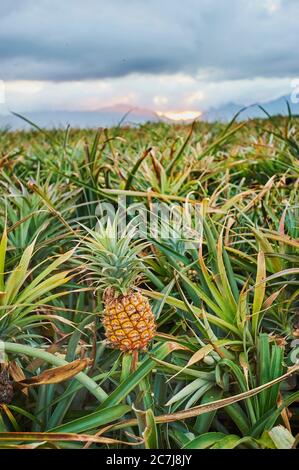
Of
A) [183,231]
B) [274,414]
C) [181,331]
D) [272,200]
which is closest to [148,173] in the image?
[272,200]

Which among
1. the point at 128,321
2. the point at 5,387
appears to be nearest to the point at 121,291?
the point at 128,321

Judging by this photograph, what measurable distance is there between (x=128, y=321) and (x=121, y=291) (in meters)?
0.04

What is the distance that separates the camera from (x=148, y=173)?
1.65 metres

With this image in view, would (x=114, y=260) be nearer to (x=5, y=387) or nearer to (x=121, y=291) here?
(x=121, y=291)

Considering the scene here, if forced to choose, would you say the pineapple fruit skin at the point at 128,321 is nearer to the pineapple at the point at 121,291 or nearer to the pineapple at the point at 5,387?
the pineapple at the point at 121,291

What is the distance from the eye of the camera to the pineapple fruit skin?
2.76 ft

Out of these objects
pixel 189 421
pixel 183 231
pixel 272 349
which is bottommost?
pixel 189 421

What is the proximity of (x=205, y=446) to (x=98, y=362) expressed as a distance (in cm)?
24

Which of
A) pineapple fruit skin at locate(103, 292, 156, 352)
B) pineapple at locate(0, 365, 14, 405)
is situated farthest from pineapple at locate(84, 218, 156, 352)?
pineapple at locate(0, 365, 14, 405)

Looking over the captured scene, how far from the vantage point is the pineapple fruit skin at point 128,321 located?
2.76 ft

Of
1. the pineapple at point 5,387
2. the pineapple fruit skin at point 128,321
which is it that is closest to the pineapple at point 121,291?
the pineapple fruit skin at point 128,321

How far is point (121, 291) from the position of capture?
848 mm
